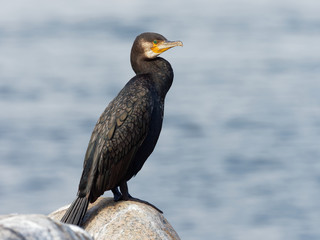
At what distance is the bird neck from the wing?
32 centimetres

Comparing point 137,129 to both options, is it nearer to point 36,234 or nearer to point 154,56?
point 154,56

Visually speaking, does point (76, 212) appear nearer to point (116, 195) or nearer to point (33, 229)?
point (116, 195)

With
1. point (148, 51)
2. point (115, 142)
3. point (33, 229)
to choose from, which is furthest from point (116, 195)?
point (33, 229)

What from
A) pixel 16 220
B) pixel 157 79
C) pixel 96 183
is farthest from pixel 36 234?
pixel 157 79

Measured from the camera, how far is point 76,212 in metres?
7.07

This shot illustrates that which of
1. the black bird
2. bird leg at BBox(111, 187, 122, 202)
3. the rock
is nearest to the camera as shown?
the rock

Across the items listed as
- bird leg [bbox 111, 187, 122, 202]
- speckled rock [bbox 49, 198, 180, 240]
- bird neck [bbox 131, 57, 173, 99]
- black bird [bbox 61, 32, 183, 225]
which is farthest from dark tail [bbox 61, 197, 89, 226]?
bird neck [bbox 131, 57, 173, 99]

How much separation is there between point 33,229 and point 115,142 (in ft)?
11.4

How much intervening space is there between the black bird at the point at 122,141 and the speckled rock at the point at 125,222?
172 millimetres

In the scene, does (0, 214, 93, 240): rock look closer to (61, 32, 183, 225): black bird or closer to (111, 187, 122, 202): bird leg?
(61, 32, 183, 225): black bird

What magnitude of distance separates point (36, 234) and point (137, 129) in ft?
12.0

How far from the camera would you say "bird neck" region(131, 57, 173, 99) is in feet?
25.3

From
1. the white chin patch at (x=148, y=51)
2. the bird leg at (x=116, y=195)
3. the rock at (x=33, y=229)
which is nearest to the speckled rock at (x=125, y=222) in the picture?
the bird leg at (x=116, y=195)

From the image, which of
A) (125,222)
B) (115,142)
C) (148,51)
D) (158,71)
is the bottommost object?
(125,222)
